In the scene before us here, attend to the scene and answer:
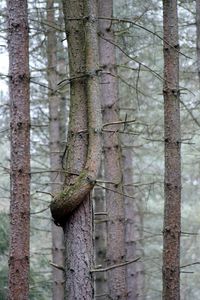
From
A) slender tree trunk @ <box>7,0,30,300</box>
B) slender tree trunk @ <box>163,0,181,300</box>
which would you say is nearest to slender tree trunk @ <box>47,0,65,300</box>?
slender tree trunk @ <box>163,0,181,300</box>

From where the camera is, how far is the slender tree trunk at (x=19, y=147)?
4.39 m

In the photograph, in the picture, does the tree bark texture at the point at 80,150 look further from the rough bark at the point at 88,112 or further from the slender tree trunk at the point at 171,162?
the slender tree trunk at the point at 171,162

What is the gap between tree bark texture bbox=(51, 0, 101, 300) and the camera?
3482 millimetres

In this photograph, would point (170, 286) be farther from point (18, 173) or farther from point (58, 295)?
point (58, 295)

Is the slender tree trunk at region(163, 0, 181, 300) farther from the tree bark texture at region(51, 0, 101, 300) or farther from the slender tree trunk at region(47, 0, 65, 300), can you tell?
the slender tree trunk at region(47, 0, 65, 300)

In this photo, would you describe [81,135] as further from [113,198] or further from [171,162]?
[113,198]

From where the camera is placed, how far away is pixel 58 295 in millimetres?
8344

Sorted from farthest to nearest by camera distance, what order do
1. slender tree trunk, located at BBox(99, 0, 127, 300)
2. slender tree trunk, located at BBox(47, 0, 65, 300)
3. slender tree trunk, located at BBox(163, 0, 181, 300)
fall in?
slender tree trunk, located at BBox(47, 0, 65, 300)
slender tree trunk, located at BBox(99, 0, 127, 300)
slender tree trunk, located at BBox(163, 0, 181, 300)

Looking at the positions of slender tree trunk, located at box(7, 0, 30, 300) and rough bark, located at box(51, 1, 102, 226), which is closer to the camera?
rough bark, located at box(51, 1, 102, 226)

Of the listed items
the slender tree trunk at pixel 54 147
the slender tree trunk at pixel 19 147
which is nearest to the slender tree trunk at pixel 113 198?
the slender tree trunk at pixel 19 147

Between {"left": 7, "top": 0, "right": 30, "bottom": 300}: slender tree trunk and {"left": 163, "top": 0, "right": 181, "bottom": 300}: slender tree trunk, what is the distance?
1.53 m

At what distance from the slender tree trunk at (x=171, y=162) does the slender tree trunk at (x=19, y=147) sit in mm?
1529

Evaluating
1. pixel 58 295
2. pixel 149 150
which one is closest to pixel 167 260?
pixel 58 295

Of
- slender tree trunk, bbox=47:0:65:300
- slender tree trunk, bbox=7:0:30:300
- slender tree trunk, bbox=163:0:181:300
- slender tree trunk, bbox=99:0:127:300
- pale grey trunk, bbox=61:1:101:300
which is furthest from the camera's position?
slender tree trunk, bbox=47:0:65:300
